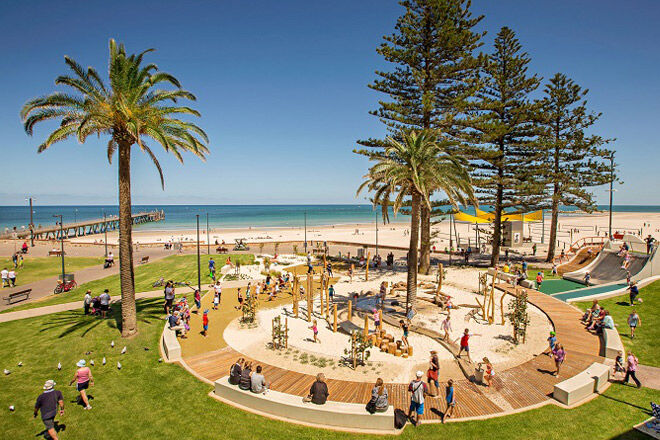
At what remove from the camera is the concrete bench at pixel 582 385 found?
29.8 feet

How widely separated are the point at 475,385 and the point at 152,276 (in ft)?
78.2

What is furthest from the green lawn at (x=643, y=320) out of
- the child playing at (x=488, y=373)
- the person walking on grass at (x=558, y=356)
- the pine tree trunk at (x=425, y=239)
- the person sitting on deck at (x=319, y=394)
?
the person sitting on deck at (x=319, y=394)

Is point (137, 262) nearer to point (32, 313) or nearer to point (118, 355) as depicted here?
point (32, 313)

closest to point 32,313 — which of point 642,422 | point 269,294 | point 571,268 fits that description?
point 269,294

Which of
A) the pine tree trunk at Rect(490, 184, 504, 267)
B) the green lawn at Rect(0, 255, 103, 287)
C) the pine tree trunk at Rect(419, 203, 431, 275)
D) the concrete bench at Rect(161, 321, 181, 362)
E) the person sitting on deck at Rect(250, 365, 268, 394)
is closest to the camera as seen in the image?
the person sitting on deck at Rect(250, 365, 268, 394)

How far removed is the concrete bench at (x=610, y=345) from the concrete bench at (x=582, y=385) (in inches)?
74.3

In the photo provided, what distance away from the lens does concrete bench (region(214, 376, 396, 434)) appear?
27.1 ft

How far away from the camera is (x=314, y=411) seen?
335 inches

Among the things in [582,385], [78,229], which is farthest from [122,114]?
[78,229]

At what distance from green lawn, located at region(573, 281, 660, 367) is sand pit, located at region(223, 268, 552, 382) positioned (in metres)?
2.86

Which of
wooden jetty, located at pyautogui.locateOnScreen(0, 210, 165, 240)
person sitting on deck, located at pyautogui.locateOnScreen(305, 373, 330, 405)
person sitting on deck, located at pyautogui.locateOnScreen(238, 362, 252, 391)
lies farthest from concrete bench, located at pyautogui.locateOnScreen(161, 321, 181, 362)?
wooden jetty, located at pyautogui.locateOnScreen(0, 210, 165, 240)

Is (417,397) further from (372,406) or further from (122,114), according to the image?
(122,114)

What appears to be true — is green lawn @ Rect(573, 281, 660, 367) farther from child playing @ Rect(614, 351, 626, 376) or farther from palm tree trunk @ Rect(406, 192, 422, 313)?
palm tree trunk @ Rect(406, 192, 422, 313)

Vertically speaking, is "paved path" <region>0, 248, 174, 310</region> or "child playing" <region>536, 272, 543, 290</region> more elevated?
"child playing" <region>536, 272, 543, 290</region>
